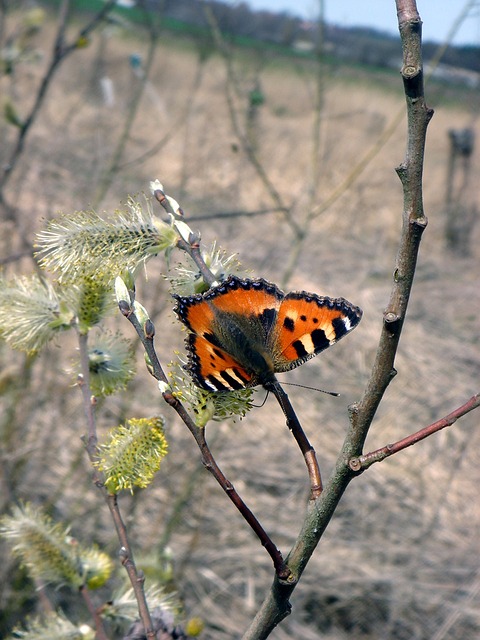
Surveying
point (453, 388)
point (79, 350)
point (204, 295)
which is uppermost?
point (453, 388)

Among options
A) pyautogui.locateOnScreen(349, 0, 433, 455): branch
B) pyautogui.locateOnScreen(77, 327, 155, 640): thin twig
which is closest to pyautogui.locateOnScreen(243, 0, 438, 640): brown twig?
pyautogui.locateOnScreen(349, 0, 433, 455): branch

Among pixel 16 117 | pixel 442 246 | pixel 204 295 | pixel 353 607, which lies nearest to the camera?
pixel 204 295

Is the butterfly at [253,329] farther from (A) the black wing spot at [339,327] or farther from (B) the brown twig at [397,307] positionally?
(B) the brown twig at [397,307]

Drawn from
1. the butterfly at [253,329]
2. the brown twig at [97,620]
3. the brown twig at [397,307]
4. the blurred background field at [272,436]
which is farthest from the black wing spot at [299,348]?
the brown twig at [97,620]

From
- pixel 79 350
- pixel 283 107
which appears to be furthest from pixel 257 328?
pixel 283 107

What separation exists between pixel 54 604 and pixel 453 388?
3.95 metres

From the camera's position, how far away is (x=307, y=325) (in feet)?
4.02

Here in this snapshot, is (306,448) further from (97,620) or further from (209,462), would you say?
(97,620)

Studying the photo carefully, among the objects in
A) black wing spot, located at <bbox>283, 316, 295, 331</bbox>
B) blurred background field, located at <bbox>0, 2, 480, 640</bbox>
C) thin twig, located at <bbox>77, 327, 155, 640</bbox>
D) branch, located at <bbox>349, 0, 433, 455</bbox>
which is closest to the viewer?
branch, located at <bbox>349, 0, 433, 455</bbox>

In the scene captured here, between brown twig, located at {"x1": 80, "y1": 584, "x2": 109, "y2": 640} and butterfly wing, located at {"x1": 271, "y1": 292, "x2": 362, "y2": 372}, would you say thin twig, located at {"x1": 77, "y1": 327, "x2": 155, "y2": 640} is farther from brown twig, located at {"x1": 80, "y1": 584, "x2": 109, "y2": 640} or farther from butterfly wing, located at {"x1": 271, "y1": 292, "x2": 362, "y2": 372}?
butterfly wing, located at {"x1": 271, "y1": 292, "x2": 362, "y2": 372}

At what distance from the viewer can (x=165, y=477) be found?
3404 millimetres

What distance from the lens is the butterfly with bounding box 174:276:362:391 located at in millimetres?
1075

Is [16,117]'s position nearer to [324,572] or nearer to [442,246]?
[324,572]

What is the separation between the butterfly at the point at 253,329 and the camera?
3.53 feet
